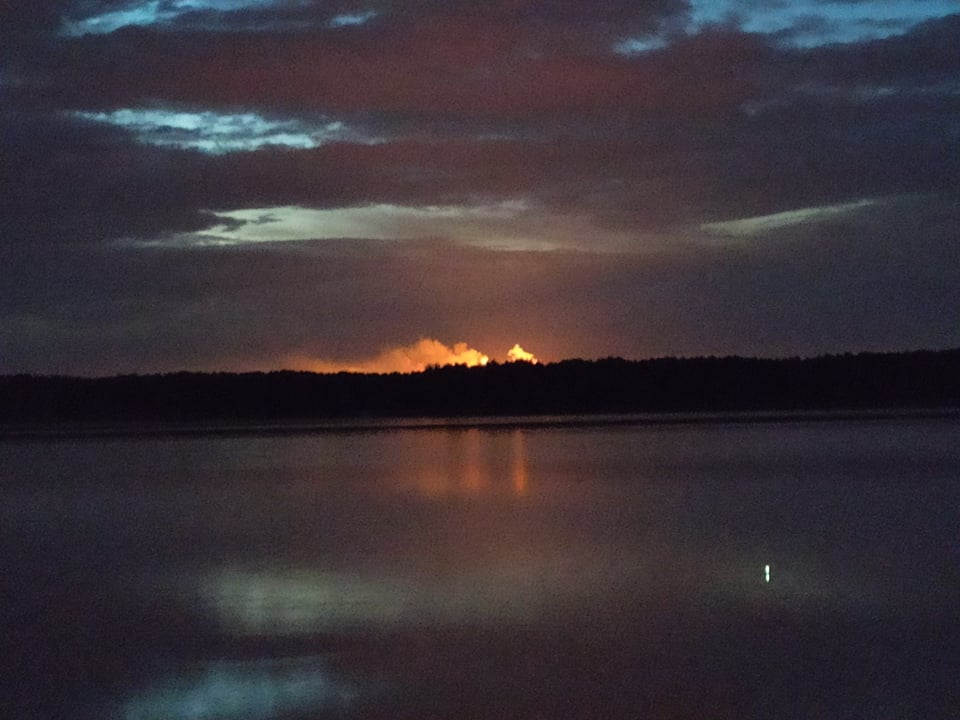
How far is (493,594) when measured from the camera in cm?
1426

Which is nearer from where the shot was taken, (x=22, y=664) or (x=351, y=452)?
(x=22, y=664)

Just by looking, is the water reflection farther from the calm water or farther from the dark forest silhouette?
the dark forest silhouette

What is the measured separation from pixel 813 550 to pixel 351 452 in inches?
860

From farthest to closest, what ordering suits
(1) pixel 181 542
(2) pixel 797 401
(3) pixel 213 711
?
(2) pixel 797 401 → (1) pixel 181 542 → (3) pixel 213 711

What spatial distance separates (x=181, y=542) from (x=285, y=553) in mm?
2565

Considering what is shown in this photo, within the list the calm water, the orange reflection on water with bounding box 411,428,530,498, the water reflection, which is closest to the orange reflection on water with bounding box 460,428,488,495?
the orange reflection on water with bounding box 411,428,530,498

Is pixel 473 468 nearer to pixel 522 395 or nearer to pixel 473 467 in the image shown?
pixel 473 467

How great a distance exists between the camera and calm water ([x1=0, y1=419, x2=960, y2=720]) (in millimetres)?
10438

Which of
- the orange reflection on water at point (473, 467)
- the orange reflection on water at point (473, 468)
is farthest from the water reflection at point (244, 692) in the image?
the orange reflection on water at point (473, 468)

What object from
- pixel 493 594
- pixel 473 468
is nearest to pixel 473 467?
pixel 473 468

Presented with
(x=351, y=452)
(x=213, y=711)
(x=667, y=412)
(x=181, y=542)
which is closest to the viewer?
(x=213, y=711)

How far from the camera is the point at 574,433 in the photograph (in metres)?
44.4

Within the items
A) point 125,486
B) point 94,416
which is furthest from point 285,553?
point 94,416

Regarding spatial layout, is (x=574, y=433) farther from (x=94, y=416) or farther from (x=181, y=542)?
(x=94, y=416)
